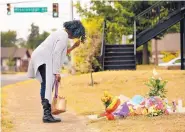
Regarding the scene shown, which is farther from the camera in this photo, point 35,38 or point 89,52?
point 35,38

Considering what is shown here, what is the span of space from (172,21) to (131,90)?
6.67 m

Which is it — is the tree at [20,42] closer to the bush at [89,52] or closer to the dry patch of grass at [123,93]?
the bush at [89,52]

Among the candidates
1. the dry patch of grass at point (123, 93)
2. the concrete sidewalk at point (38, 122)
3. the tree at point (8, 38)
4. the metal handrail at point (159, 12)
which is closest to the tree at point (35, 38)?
the tree at point (8, 38)

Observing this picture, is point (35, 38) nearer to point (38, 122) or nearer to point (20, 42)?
point (20, 42)

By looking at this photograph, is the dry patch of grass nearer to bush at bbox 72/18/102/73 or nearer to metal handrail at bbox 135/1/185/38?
bush at bbox 72/18/102/73

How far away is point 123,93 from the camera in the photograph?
13.6 metres

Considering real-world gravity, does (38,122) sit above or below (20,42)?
below

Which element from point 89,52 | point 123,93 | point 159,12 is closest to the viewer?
point 123,93

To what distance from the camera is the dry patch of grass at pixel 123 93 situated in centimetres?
729

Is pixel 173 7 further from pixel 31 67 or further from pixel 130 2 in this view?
pixel 31 67

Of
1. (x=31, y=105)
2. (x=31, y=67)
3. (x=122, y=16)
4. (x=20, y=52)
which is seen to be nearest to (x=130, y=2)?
(x=122, y=16)

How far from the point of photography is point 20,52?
10119cm

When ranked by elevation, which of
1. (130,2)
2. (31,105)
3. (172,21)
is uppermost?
(130,2)

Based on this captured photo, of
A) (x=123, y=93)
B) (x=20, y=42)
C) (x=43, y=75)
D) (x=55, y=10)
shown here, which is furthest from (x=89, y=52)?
(x=20, y=42)
